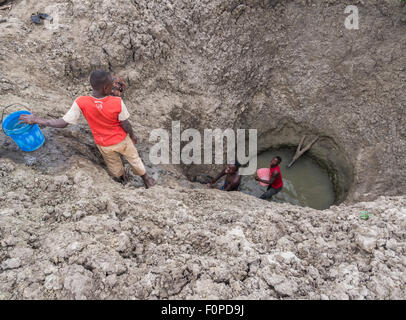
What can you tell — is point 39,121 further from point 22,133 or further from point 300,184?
point 300,184

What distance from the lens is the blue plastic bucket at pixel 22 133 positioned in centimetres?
230

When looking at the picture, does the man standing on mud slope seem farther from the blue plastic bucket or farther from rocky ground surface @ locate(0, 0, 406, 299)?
rocky ground surface @ locate(0, 0, 406, 299)

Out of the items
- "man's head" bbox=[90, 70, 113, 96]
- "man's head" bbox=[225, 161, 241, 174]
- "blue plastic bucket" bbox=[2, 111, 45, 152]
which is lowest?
"man's head" bbox=[225, 161, 241, 174]

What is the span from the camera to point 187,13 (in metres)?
4.35

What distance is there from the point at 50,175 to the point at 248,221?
2.03m

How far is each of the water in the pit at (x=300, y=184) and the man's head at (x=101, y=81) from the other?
372 centimetres

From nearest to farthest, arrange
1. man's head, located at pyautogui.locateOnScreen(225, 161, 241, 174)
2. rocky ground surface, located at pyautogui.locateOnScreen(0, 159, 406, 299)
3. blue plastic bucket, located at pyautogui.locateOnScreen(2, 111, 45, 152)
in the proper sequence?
rocky ground surface, located at pyautogui.locateOnScreen(0, 159, 406, 299) < blue plastic bucket, located at pyautogui.locateOnScreen(2, 111, 45, 152) < man's head, located at pyautogui.locateOnScreen(225, 161, 241, 174)

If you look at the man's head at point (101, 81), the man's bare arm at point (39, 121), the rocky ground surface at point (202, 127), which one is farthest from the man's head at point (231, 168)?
the man's bare arm at point (39, 121)

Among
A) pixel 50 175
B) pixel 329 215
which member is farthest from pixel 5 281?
pixel 329 215

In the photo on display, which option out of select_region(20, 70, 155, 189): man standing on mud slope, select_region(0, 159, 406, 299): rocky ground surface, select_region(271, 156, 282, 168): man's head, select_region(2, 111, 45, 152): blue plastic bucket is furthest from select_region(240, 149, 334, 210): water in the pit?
select_region(2, 111, 45, 152): blue plastic bucket

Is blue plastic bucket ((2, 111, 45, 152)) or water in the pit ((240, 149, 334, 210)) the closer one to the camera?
blue plastic bucket ((2, 111, 45, 152))

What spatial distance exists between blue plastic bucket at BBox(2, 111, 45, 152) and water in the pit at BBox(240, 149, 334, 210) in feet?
12.6

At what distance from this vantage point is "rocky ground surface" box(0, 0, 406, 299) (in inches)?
68.9

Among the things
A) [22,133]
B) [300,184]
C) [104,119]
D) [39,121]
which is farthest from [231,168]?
[22,133]
